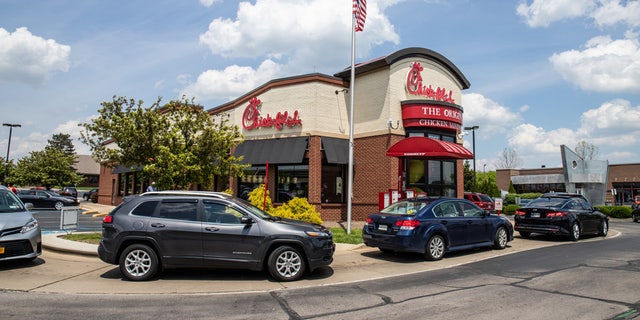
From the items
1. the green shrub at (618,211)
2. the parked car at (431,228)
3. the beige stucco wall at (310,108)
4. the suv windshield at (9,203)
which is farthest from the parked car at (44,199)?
the green shrub at (618,211)

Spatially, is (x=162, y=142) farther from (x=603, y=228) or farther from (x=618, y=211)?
(x=618, y=211)

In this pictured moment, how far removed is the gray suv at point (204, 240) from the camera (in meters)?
7.59

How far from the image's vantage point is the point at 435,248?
1007 cm

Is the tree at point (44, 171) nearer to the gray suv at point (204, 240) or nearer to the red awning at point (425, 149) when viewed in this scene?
the red awning at point (425, 149)

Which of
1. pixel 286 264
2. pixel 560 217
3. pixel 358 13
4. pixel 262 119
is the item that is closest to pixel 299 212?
pixel 286 264

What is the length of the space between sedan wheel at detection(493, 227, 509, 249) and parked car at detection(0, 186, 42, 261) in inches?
444

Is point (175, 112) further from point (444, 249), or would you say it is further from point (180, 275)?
point (444, 249)

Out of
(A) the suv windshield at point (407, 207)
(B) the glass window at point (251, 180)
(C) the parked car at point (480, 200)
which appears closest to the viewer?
(A) the suv windshield at point (407, 207)

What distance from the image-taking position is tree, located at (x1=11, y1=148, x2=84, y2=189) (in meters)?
45.0

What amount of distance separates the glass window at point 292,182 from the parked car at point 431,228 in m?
8.46

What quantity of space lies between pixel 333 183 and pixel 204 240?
12.1 m

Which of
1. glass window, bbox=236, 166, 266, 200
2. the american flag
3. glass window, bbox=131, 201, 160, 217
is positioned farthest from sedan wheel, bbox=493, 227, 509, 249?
glass window, bbox=236, 166, 266, 200

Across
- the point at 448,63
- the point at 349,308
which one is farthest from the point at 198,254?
the point at 448,63

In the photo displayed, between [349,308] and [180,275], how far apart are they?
3865 mm
